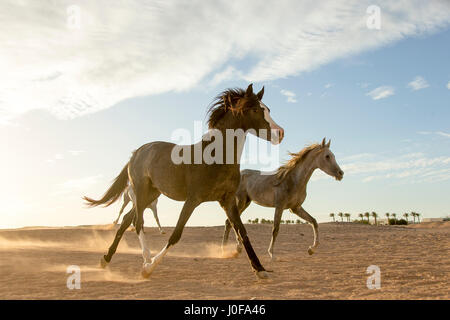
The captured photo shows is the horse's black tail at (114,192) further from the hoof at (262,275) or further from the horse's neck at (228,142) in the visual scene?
the hoof at (262,275)

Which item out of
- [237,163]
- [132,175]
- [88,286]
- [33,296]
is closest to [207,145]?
[237,163]

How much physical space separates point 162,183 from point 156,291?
214 centimetres

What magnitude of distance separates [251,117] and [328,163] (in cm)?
438

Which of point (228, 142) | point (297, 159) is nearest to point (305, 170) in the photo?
point (297, 159)

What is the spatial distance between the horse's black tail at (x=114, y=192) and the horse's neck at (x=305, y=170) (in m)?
4.27

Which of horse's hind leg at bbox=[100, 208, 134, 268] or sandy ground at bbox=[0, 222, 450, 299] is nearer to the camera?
sandy ground at bbox=[0, 222, 450, 299]

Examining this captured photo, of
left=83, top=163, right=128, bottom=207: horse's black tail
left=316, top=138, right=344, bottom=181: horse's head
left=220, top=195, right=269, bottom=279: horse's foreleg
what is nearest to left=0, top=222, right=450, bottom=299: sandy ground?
left=220, top=195, right=269, bottom=279: horse's foreleg

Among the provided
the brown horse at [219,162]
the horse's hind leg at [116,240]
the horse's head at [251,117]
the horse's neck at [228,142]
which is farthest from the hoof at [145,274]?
the horse's head at [251,117]

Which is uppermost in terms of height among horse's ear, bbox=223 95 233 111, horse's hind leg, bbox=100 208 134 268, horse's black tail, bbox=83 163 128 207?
horse's ear, bbox=223 95 233 111

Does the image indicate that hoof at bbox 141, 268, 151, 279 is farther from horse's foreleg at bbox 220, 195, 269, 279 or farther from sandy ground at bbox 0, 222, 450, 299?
horse's foreleg at bbox 220, 195, 269, 279

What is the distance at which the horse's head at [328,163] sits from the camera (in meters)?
9.88

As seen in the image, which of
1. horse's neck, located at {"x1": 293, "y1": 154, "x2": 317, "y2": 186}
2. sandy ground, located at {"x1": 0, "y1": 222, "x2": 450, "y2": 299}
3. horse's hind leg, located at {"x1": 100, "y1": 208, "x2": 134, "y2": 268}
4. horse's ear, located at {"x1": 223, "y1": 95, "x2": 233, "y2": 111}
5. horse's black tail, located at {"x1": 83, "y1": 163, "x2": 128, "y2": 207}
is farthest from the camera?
horse's neck, located at {"x1": 293, "y1": 154, "x2": 317, "y2": 186}

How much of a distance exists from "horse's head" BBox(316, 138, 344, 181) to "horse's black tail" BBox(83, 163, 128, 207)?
4904 mm

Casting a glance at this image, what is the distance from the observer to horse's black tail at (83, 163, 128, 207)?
862 centimetres
